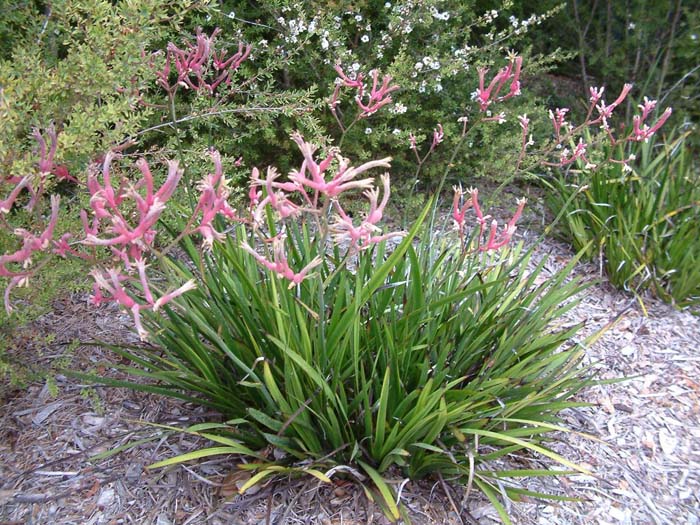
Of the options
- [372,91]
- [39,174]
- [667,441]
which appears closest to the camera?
[39,174]

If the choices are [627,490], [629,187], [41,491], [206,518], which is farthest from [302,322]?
[629,187]

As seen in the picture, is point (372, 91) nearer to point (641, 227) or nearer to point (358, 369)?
point (358, 369)

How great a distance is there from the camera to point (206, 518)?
1.96m

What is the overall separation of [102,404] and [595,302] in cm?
267

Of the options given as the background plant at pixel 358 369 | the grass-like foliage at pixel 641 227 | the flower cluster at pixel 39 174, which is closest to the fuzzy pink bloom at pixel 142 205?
the flower cluster at pixel 39 174

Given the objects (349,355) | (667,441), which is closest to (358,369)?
(349,355)

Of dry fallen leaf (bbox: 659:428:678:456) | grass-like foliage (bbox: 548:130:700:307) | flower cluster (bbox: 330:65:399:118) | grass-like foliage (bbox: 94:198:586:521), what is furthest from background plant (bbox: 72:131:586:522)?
grass-like foliage (bbox: 548:130:700:307)

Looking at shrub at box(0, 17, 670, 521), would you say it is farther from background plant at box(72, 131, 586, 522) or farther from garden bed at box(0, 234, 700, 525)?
garden bed at box(0, 234, 700, 525)

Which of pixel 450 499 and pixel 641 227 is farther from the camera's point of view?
pixel 641 227

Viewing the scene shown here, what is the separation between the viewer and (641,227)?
12.1ft

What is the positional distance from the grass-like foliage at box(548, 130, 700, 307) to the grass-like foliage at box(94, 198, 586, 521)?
4.45 feet

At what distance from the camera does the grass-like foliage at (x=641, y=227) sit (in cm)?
349

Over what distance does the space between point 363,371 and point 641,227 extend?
2.48m

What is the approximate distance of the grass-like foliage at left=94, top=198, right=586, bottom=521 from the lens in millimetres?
1936
